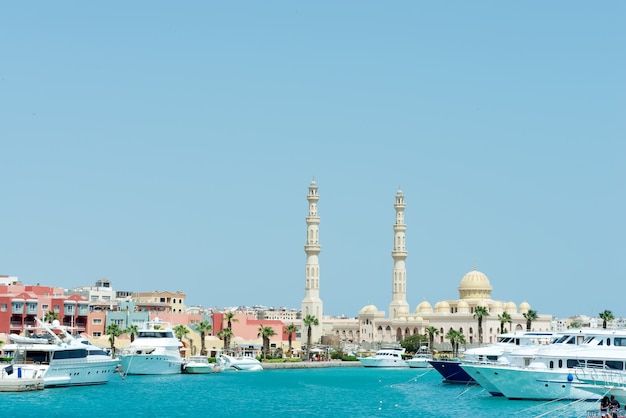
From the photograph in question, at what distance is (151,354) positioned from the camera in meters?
86.2

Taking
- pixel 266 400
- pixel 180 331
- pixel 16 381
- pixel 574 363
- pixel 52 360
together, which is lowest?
pixel 266 400

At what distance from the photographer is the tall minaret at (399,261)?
152000 mm

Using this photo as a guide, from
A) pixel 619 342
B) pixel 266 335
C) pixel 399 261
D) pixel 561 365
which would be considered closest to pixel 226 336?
pixel 266 335

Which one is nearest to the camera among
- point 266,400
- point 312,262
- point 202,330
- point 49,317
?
point 266,400

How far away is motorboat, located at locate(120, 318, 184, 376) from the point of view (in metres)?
85.9

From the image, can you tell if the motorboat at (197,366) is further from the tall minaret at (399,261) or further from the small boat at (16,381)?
the tall minaret at (399,261)

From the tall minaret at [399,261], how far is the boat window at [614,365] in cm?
9385

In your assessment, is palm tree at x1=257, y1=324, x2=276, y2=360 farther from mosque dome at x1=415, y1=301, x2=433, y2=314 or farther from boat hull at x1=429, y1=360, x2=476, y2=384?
mosque dome at x1=415, y1=301, x2=433, y2=314

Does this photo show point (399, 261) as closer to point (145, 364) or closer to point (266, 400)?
point (145, 364)

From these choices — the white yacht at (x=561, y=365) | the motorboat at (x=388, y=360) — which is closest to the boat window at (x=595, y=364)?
the white yacht at (x=561, y=365)

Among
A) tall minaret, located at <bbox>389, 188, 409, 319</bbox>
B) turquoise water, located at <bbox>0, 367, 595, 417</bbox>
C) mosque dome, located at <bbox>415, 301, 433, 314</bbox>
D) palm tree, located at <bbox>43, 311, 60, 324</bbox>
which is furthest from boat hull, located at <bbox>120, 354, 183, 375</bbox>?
mosque dome, located at <bbox>415, 301, 433, 314</bbox>

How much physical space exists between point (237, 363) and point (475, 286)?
64236mm

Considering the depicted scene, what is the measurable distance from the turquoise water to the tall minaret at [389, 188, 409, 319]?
63.4 m

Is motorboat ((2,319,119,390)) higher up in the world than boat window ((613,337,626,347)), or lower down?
lower down
